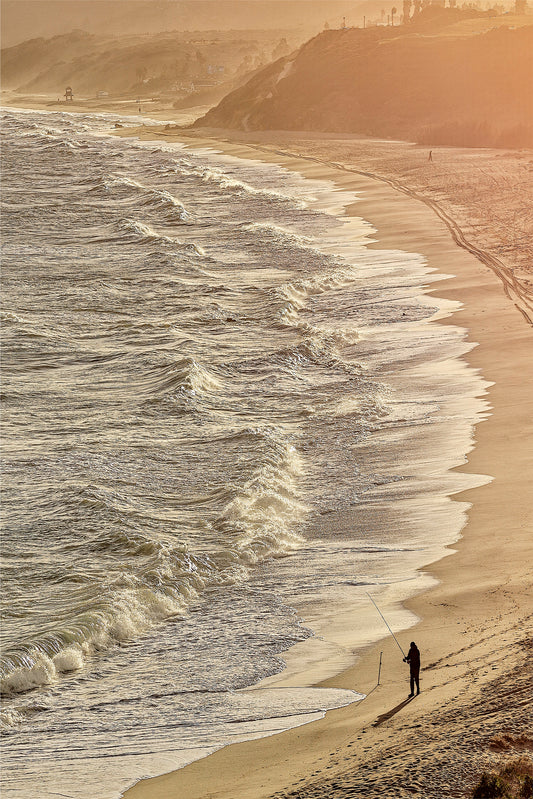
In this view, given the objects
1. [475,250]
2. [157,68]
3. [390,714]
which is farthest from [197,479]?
[157,68]

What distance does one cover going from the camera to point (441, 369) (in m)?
25.9

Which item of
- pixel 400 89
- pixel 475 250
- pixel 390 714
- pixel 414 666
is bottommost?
pixel 390 714

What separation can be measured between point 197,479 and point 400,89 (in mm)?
70076

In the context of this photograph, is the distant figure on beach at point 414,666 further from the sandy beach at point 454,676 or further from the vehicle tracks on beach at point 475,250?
the vehicle tracks on beach at point 475,250

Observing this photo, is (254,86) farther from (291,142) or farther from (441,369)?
(441,369)

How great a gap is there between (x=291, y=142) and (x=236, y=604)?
2648 inches

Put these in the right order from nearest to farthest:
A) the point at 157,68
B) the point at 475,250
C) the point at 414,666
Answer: the point at 414,666
the point at 475,250
the point at 157,68

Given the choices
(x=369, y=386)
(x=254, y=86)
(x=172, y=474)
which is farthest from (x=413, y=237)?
(x=254, y=86)

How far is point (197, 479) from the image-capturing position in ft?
65.3

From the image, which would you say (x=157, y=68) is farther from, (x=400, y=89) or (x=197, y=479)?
(x=197, y=479)

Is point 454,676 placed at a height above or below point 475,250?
below

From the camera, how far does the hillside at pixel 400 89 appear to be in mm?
75562

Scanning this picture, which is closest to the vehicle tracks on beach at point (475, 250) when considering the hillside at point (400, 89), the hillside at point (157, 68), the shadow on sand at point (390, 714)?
the hillside at point (400, 89)

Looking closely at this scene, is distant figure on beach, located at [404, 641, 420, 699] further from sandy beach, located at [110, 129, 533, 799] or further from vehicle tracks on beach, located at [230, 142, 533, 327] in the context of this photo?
vehicle tracks on beach, located at [230, 142, 533, 327]
